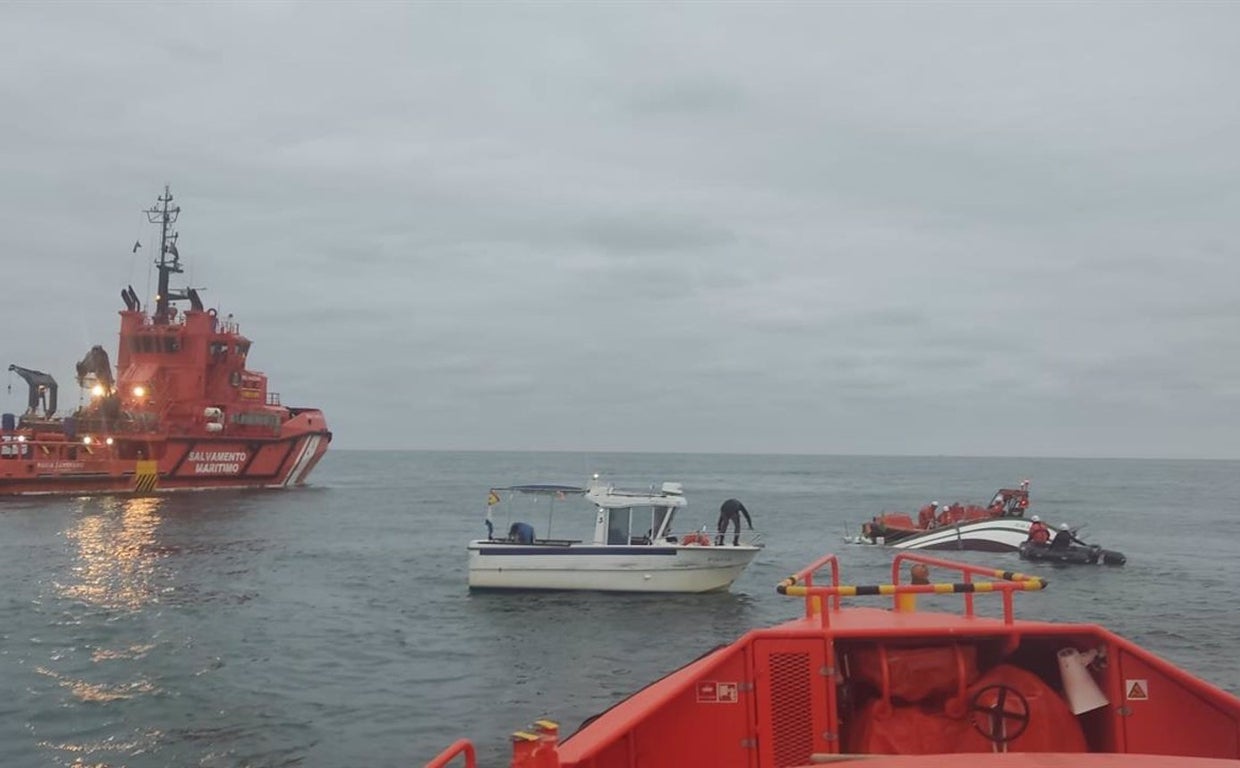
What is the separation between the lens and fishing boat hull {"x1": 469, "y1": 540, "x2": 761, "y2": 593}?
81.1 ft

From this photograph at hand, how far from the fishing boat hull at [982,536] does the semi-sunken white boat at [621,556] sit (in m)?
16.1

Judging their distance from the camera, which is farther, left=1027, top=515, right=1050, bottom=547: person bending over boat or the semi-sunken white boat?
left=1027, top=515, right=1050, bottom=547: person bending over boat

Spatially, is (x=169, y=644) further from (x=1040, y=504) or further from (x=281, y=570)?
(x=1040, y=504)

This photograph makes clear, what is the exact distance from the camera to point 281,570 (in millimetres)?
31750

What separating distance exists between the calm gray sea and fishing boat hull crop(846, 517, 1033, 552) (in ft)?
2.39

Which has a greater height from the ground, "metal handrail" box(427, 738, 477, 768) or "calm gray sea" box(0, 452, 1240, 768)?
"metal handrail" box(427, 738, 477, 768)

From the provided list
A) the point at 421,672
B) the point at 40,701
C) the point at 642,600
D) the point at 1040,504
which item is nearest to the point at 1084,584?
the point at 642,600

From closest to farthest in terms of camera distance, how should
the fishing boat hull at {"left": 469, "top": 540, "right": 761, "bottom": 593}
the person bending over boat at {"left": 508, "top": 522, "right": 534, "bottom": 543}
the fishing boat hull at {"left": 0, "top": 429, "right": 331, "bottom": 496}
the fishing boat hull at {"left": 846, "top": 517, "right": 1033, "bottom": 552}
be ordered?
the fishing boat hull at {"left": 469, "top": 540, "right": 761, "bottom": 593}
the person bending over boat at {"left": 508, "top": 522, "right": 534, "bottom": 543}
the fishing boat hull at {"left": 846, "top": 517, "right": 1033, "bottom": 552}
the fishing boat hull at {"left": 0, "top": 429, "right": 331, "bottom": 496}

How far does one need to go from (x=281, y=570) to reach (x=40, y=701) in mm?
A: 16631

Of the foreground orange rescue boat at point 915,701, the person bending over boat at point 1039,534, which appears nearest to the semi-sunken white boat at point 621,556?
the person bending over boat at point 1039,534

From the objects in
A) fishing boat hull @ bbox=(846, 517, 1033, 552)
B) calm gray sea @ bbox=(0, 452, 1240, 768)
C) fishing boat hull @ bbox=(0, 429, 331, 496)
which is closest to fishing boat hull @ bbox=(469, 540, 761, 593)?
calm gray sea @ bbox=(0, 452, 1240, 768)

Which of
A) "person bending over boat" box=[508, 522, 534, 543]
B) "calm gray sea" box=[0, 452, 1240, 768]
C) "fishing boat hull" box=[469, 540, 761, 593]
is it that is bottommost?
"calm gray sea" box=[0, 452, 1240, 768]

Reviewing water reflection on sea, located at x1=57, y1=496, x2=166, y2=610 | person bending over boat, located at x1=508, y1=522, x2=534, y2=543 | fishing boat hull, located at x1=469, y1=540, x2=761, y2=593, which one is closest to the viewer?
fishing boat hull, located at x1=469, y1=540, x2=761, y2=593

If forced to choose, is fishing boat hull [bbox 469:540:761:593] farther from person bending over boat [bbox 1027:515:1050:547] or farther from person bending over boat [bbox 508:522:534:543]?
person bending over boat [bbox 1027:515:1050:547]
